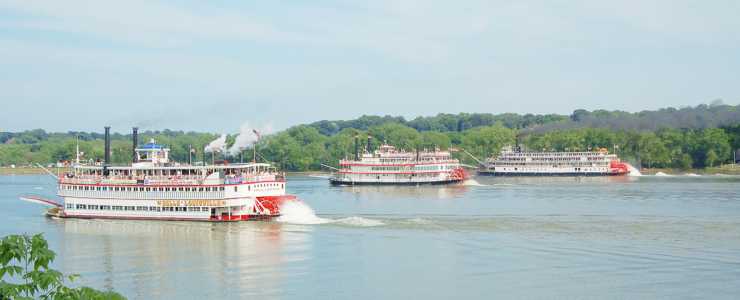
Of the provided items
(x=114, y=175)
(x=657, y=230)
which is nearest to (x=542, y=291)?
(x=657, y=230)

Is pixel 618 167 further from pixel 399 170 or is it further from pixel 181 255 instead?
pixel 181 255

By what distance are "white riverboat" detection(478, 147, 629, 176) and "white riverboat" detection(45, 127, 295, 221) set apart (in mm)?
90740

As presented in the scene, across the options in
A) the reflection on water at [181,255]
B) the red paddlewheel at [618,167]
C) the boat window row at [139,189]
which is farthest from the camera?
the red paddlewheel at [618,167]

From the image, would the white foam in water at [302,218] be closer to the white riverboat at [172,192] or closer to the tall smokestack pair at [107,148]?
the white riverboat at [172,192]

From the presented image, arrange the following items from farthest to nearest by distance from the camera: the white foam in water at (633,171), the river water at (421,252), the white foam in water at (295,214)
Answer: the white foam in water at (633,171) < the white foam in water at (295,214) < the river water at (421,252)

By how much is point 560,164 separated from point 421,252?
106 meters

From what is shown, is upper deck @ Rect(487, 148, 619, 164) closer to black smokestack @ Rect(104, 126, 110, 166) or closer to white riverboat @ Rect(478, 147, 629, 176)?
white riverboat @ Rect(478, 147, 629, 176)

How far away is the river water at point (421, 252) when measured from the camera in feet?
123

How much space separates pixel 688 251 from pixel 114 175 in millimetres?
39768

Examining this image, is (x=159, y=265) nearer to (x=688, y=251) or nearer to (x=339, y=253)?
(x=339, y=253)

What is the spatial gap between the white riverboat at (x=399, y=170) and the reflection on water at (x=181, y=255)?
6142cm

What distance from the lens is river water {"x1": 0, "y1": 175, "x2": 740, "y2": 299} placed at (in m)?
37.6

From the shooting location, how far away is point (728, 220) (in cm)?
6047

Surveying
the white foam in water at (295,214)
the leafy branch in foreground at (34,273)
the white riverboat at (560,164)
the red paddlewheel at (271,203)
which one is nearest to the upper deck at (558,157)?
the white riverboat at (560,164)
